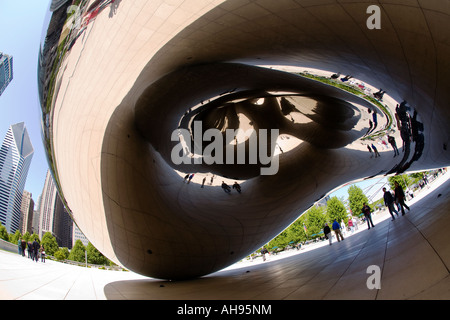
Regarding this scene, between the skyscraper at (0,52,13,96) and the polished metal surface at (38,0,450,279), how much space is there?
296 millimetres

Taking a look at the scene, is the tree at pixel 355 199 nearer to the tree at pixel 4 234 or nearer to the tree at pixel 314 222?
the tree at pixel 314 222

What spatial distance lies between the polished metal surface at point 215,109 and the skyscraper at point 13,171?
0.30 m

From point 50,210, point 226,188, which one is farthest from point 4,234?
point 226,188

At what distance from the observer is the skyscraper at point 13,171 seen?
229 centimetres

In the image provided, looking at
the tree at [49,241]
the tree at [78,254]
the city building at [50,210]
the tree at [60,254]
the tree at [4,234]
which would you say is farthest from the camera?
the tree at [78,254]

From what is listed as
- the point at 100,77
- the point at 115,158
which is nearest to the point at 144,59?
the point at 100,77

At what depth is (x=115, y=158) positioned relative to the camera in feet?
8.64

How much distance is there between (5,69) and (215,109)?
2.30 metres

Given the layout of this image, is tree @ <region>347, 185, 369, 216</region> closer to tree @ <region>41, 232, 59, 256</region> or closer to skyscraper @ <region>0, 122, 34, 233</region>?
tree @ <region>41, 232, 59, 256</region>

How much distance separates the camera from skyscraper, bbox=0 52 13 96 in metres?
2.13

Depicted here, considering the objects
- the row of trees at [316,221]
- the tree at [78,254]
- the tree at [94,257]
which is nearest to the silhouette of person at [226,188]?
the tree at [94,257]

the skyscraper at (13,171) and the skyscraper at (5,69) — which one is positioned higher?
the skyscraper at (5,69)

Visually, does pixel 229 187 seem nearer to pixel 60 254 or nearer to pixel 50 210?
pixel 50 210
